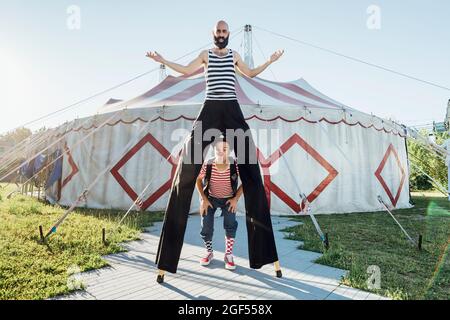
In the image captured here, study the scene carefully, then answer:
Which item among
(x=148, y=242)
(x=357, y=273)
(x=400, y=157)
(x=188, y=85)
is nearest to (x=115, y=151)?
(x=188, y=85)

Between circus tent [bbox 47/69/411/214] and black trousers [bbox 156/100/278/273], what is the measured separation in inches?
154

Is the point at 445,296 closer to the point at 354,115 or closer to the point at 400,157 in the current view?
the point at 354,115

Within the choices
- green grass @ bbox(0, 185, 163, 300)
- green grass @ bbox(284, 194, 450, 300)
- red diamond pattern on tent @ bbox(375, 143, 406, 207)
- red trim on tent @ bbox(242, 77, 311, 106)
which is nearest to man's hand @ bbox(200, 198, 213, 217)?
green grass @ bbox(0, 185, 163, 300)

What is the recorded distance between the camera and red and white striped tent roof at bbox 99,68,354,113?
292 inches

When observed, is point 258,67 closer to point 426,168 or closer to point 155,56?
point 155,56

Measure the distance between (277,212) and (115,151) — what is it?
14.0ft

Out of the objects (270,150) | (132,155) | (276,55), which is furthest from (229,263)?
(132,155)

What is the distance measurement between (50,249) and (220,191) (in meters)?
2.22

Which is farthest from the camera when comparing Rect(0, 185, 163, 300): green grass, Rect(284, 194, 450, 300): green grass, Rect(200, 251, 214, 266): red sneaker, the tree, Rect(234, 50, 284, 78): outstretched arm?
the tree

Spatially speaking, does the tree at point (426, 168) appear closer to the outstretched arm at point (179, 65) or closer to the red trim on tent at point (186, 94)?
the red trim on tent at point (186, 94)

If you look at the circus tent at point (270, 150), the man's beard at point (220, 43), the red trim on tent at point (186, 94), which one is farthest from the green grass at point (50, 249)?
the red trim on tent at point (186, 94)

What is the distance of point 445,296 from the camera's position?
2.44m

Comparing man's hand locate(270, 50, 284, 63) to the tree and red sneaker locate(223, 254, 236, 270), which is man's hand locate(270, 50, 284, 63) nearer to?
red sneaker locate(223, 254, 236, 270)
